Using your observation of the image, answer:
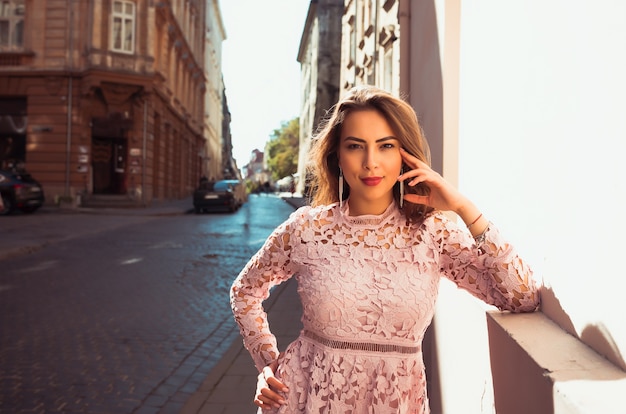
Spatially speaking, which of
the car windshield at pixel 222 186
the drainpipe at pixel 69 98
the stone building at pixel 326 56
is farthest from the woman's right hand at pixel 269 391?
the stone building at pixel 326 56

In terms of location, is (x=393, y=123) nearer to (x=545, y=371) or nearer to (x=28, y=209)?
(x=545, y=371)

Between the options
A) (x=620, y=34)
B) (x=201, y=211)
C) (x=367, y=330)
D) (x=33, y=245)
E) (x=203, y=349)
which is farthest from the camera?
(x=201, y=211)

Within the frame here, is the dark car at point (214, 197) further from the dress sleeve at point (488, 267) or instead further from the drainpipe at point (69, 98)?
the dress sleeve at point (488, 267)

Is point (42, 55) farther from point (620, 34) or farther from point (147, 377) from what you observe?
point (620, 34)

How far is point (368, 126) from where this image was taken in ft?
5.76

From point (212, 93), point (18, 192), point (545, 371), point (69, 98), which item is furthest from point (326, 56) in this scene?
point (545, 371)

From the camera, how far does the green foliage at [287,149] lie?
295ft

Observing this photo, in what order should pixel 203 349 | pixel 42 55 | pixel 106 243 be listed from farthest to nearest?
1. pixel 42 55
2. pixel 106 243
3. pixel 203 349

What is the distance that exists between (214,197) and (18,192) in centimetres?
852

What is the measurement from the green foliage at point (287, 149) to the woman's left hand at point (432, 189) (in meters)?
85.5

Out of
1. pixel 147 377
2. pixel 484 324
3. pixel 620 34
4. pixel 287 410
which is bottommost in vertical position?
pixel 147 377

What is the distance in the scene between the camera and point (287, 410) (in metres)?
1.74

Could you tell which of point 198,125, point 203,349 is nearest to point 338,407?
point 203,349

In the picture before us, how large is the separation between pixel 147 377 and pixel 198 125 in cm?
4329
